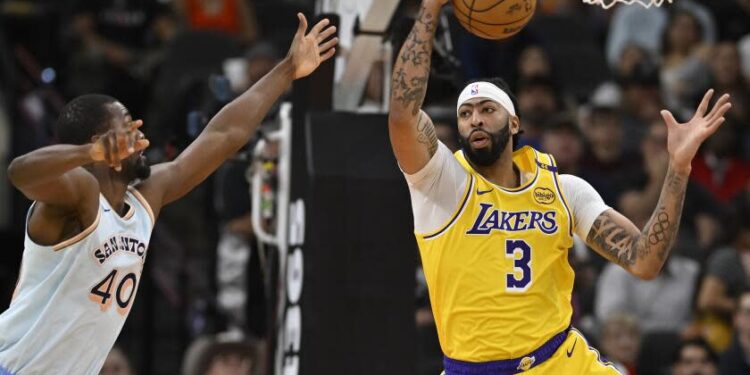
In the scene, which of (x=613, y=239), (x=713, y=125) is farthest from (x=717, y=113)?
(x=613, y=239)

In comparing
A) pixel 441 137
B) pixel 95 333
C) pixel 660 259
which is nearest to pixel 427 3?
pixel 660 259

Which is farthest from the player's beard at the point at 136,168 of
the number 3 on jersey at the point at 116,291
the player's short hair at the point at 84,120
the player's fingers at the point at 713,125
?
the player's fingers at the point at 713,125

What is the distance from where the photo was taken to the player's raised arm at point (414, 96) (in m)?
7.02

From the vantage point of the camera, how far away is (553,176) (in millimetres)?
7445

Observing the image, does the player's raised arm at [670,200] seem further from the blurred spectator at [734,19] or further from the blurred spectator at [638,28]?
the blurred spectator at [734,19]

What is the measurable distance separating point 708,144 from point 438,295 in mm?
6984

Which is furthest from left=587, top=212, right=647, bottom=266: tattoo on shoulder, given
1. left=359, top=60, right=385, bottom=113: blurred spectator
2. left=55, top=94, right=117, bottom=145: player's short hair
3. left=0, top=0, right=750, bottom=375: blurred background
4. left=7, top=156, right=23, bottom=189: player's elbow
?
left=7, top=156, right=23, bottom=189: player's elbow

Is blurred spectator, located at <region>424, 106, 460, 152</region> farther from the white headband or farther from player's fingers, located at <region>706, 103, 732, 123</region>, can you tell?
player's fingers, located at <region>706, 103, 732, 123</region>

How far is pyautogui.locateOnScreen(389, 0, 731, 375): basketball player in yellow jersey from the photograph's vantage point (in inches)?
278

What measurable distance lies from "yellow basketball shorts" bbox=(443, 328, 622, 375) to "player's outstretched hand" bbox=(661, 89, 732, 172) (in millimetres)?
1006

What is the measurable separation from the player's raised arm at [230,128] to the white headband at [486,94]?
2.33 feet

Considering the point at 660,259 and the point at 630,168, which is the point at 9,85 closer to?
the point at 630,168

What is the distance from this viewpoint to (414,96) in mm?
7066

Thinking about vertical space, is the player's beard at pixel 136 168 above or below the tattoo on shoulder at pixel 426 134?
above
